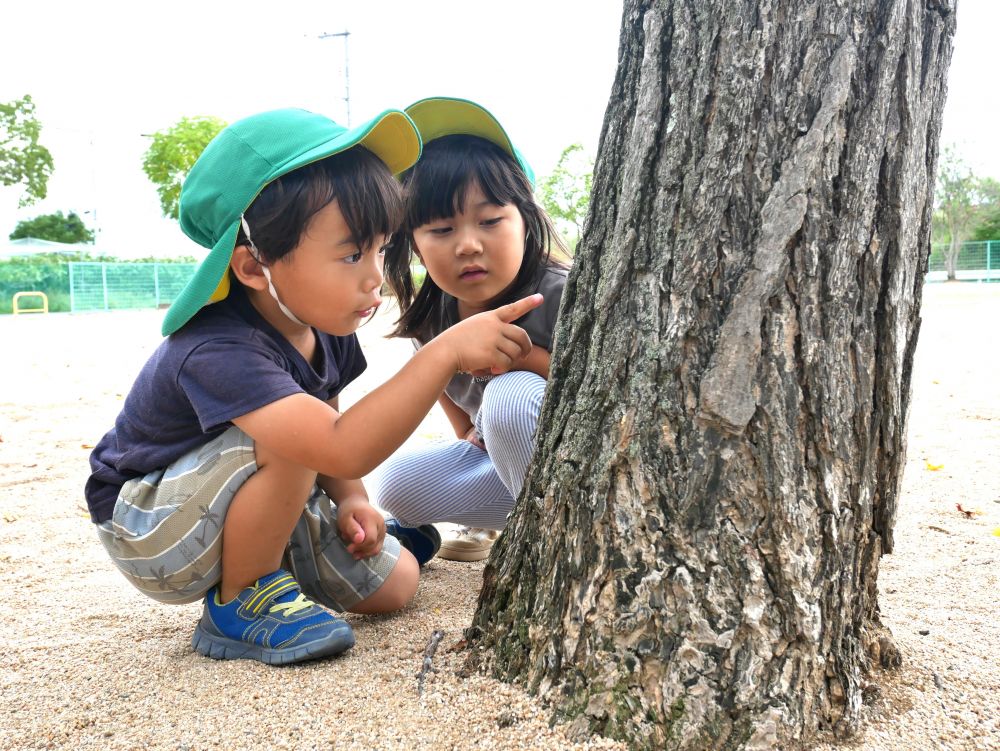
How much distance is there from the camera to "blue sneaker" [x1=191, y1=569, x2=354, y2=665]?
1.83 m

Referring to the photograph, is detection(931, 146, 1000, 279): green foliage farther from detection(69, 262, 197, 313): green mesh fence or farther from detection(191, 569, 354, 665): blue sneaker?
detection(191, 569, 354, 665): blue sneaker

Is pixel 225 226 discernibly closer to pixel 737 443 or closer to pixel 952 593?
pixel 737 443

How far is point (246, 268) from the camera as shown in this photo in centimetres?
194

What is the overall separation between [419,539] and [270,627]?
0.84 meters

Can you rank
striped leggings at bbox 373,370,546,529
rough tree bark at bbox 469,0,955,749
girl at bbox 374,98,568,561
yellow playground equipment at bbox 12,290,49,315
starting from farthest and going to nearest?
yellow playground equipment at bbox 12,290,49,315
striped leggings at bbox 373,370,546,529
girl at bbox 374,98,568,561
rough tree bark at bbox 469,0,955,749

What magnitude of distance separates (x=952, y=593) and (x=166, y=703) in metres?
1.90

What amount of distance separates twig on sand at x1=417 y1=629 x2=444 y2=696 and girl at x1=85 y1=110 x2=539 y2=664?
7.7 inches

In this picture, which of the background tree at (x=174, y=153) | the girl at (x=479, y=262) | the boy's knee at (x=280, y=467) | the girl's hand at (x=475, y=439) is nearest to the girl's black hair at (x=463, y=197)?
the girl at (x=479, y=262)

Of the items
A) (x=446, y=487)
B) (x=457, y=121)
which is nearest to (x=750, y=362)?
(x=457, y=121)

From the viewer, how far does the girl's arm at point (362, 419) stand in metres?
1.78

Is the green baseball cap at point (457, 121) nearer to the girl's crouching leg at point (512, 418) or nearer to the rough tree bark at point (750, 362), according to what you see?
the girl's crouching leg at point (512, 418)

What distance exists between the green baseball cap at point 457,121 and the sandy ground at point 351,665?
1.27 metres

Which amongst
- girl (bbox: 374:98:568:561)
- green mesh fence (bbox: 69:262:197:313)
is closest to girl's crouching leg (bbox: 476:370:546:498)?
girl (bbox: 374:98:568:561)

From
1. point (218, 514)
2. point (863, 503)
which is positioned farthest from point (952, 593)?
point (218, 514)
